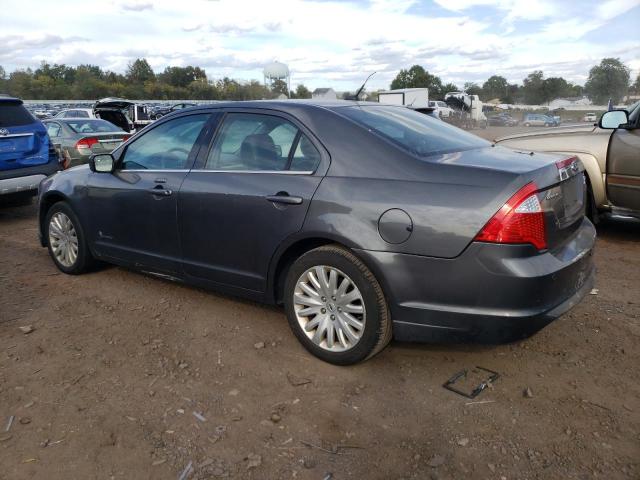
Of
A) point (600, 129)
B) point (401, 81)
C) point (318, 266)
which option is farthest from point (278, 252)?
point (401, 81)

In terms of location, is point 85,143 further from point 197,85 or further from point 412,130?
point 197,85

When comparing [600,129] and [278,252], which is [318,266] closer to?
[278,252]

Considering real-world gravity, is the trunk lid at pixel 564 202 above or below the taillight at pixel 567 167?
below

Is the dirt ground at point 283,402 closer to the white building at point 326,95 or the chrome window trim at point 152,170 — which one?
the chrome window trim at point 152,170

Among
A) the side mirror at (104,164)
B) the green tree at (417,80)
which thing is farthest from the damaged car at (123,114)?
the green tree at (417,80)

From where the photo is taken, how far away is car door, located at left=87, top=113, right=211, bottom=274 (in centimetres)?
404

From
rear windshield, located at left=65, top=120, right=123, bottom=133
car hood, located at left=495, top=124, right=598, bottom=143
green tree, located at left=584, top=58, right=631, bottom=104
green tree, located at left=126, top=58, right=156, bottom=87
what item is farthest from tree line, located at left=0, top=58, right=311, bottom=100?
car hood, located at left=495, top=124, right=598, bottom=143

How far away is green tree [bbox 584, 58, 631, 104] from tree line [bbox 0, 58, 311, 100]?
29.1 metres

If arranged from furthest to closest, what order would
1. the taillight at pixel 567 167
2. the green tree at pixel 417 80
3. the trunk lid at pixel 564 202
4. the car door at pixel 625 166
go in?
the green tree at pixel 417 80, the car door at pixel 625 166, the taillight at pixel 567 167, the trunk lid at pixel 564 202

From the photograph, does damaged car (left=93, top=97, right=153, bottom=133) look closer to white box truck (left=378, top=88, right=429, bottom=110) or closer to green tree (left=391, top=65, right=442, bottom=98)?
white box truck (left=378, top=88, right=429, bottom=110)

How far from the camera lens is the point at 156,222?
4.13 metres

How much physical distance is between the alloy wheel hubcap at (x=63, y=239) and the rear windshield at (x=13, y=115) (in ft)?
11.1

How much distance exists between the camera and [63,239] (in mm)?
5105

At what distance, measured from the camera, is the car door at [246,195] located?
3.36 metres
